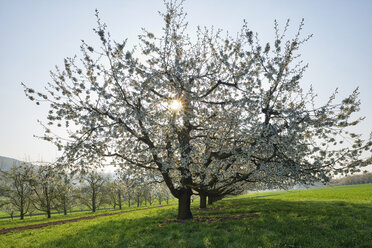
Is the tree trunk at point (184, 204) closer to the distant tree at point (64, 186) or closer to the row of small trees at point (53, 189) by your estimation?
the row of small trees at point (53, 189)

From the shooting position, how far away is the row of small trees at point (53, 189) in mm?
10766

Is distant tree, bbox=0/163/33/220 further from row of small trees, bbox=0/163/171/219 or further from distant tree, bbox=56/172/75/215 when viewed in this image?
distant tree, bbox=56/172/75/215

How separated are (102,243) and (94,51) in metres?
9.16

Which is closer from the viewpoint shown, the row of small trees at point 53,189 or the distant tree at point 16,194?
the row of small trees at point 53,189

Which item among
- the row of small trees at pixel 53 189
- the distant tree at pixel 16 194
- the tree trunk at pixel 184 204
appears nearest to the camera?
the row of small trees at pixel 53 189

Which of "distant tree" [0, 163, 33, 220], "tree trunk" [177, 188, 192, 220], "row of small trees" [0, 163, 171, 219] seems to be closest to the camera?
"row of small trees" [0, 163, 171, 219]

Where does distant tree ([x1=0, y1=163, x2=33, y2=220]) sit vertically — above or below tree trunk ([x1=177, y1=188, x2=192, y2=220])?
below

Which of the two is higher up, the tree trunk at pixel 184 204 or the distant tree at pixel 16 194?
the tree trunk at pixel 184 204

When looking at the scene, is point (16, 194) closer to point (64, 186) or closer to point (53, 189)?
point (53, 189)

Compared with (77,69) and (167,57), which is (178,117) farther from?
(77,69)

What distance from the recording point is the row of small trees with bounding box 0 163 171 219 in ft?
35.3

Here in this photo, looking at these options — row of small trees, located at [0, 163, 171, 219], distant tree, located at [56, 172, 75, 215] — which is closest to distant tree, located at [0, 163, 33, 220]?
row of small trees, located at [0, 163, 171, 219]

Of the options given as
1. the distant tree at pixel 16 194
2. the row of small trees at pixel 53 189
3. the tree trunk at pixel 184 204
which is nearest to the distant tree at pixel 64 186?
the row of small trees at pixel 53 189

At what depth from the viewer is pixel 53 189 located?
3409cm
